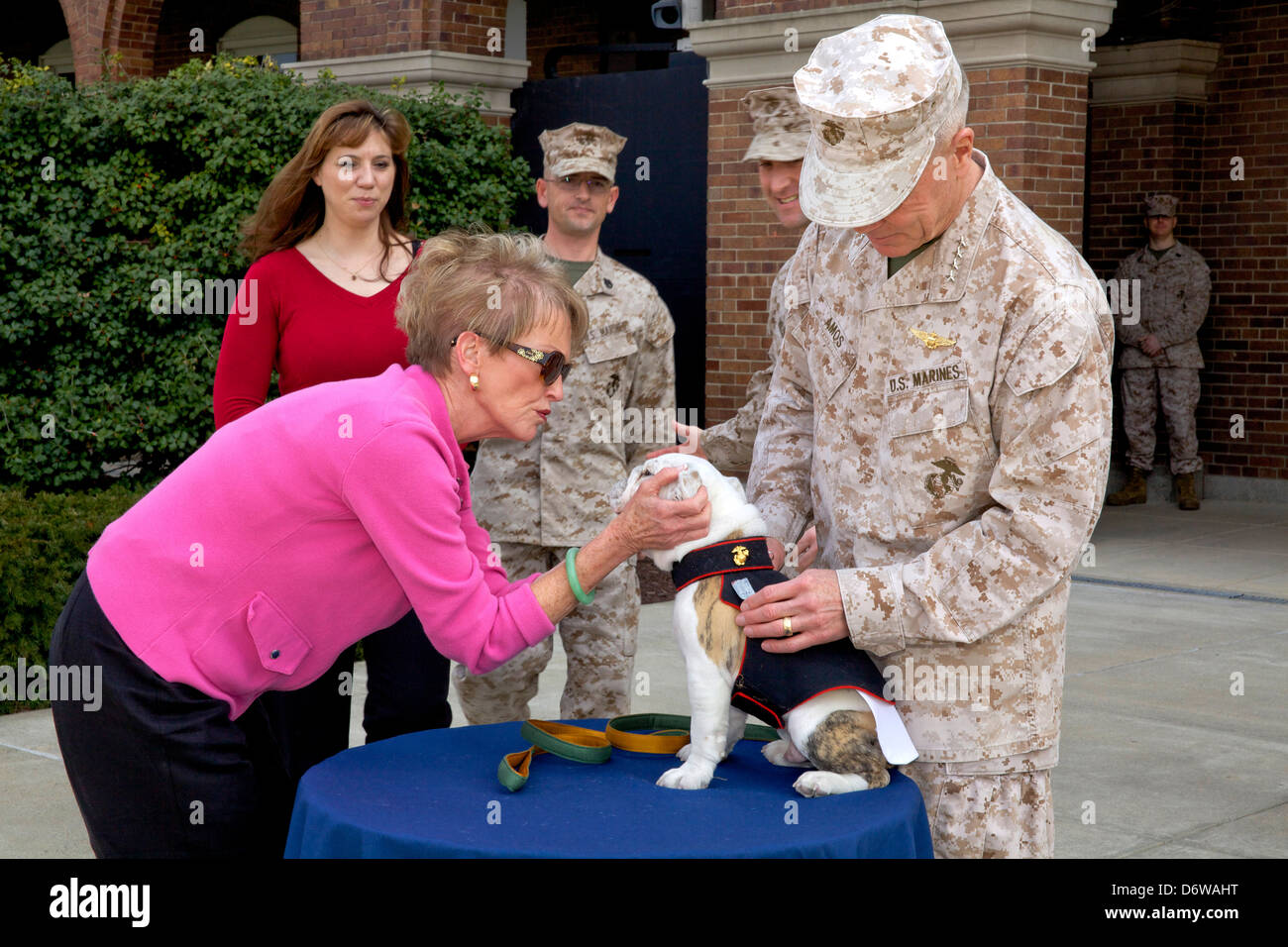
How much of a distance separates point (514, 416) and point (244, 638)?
2.13ft

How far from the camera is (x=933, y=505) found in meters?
2.59

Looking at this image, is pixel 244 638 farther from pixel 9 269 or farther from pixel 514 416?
pixel 9 269

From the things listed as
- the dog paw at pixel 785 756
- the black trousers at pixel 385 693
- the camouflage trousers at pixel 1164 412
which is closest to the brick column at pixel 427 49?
the camouflage trousers at pixel 1164 412

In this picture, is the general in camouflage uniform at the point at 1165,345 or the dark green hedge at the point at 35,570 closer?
the dark green hedge at the point at 35,570

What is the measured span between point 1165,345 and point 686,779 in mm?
10683

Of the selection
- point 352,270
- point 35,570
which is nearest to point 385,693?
point 352,270

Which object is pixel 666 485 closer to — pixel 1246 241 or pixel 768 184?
pixel 768 184

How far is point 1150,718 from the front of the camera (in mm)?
6168

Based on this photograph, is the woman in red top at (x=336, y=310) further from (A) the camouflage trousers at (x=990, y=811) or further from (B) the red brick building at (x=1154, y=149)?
(B) the red brick building at (x=1154, y=149)

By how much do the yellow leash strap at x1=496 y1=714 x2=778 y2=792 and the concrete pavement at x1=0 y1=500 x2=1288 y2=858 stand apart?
3.76ft

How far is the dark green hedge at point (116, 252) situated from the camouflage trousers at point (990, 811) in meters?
7.65

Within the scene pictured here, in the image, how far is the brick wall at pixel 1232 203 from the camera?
40.4 feet

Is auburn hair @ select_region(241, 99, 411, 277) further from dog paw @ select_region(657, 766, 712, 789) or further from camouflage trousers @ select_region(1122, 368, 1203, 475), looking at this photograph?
camouflage trousers @ select_region(1122, 368, 1203, 475)

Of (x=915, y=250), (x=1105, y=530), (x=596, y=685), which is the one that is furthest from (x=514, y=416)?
(x=1105, y=530)
